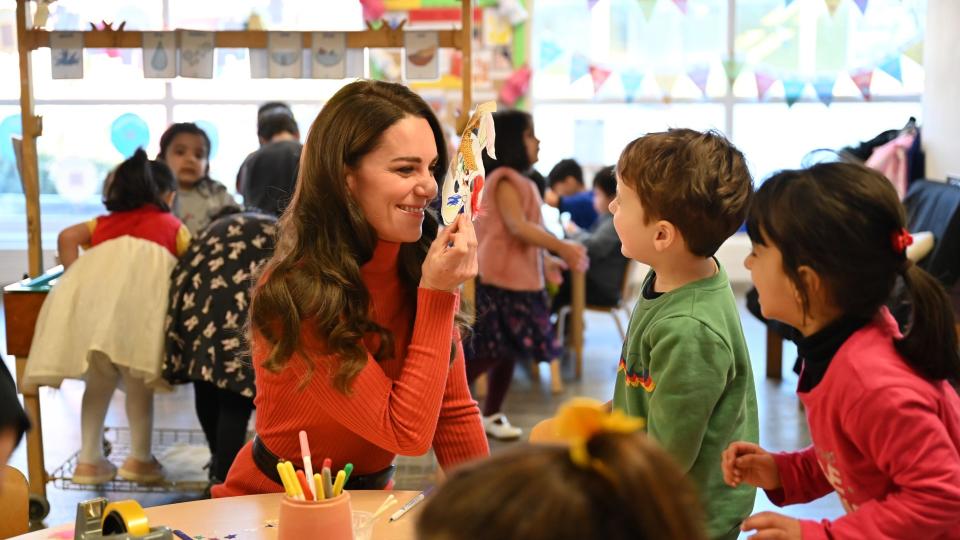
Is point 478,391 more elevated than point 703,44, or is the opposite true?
point 703,44

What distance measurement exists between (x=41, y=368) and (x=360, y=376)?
77.4 inches

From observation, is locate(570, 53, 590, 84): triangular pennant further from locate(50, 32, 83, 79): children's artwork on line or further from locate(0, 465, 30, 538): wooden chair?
locate(0, 465, 30, 538): wooden chair

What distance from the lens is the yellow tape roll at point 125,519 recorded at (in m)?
1.33

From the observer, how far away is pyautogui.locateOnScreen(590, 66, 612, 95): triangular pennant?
27.3ft

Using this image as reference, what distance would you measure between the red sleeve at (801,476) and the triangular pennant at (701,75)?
700 centimetres

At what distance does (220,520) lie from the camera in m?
1.62

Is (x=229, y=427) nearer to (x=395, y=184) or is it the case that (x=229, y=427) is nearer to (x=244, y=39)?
(x=244, y=39)

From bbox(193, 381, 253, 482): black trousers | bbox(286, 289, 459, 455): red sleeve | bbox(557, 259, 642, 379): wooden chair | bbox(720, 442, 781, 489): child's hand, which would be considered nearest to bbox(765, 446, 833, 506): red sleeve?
bbox(720, 442, 781, 489): child's hand

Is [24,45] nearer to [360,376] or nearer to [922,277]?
[360,376]

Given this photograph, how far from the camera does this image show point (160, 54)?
143 inches

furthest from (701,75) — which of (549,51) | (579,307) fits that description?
(579,307)

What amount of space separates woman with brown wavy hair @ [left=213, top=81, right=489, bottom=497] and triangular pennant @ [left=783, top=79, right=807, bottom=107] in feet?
21.9

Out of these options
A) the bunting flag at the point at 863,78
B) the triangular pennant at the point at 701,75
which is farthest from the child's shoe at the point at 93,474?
the bunting flag at the point at 863,78

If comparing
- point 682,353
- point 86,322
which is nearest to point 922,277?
point 682,353
